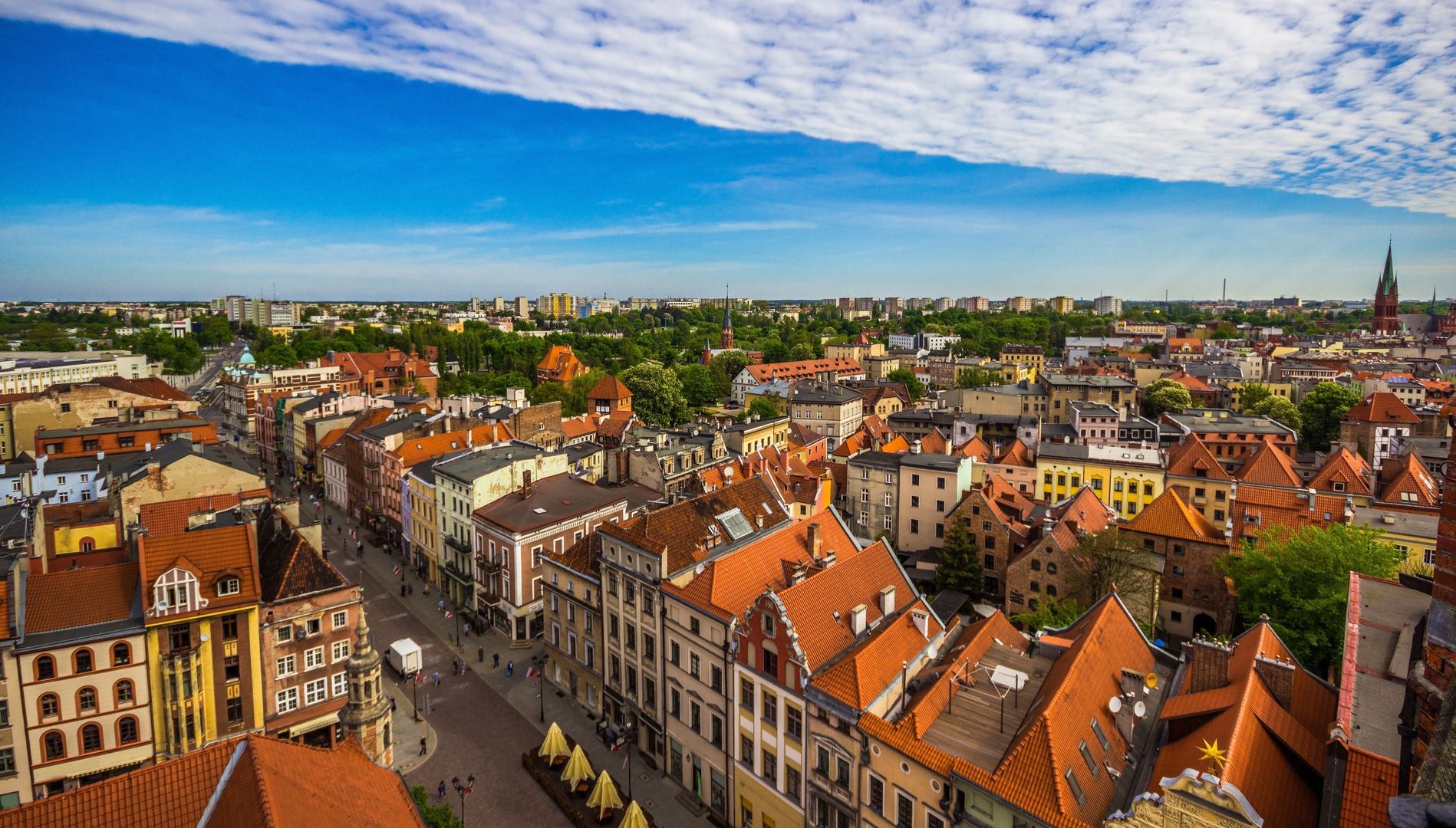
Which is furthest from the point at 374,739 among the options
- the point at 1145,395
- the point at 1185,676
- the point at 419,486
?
the point at 1145,395

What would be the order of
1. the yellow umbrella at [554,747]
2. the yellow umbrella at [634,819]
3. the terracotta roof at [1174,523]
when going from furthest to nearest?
the terracotta roof at [1174,523] < the yellow umbrella at [554,747] < the yellow umbrella at [634,819]

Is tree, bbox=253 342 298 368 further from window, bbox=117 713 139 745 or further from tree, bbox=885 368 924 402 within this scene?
window, bbox=117 713 139 745

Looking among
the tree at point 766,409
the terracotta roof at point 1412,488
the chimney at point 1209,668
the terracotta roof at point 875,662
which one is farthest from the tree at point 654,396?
the chimney at point 1209,668

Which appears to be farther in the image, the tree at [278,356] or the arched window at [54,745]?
the tree at [278,356]

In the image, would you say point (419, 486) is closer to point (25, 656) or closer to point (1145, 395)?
point (25, 656)

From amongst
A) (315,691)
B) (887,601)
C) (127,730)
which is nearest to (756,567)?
(887,601)

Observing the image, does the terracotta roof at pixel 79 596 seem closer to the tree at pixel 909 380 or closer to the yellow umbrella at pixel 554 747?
the yellow umbrella at pixel 554 747

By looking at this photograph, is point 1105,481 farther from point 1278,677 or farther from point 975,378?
point 975,378
